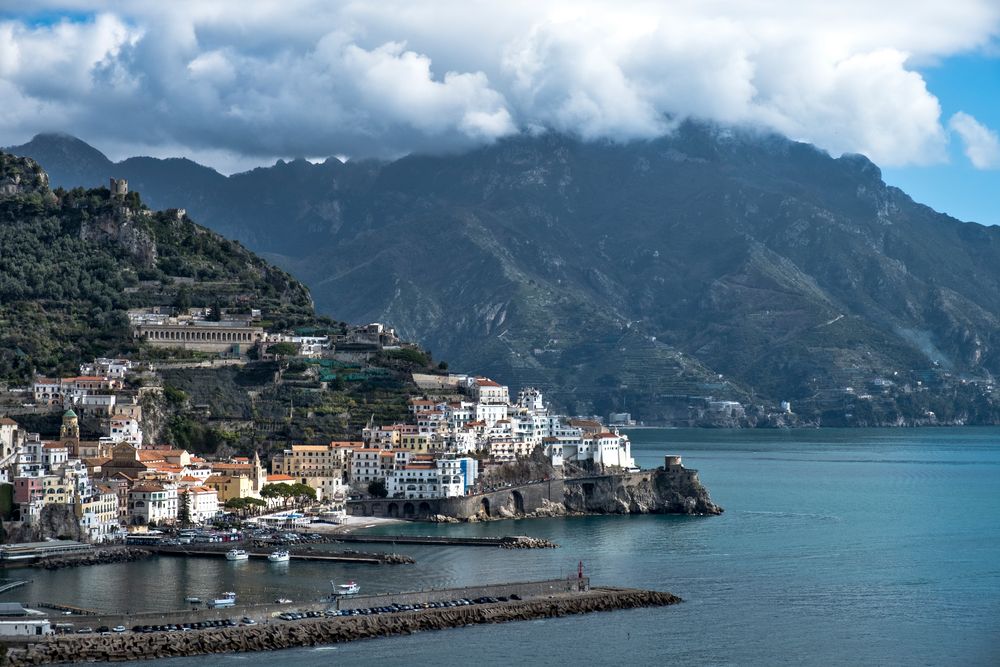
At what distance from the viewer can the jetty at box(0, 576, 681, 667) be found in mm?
63688

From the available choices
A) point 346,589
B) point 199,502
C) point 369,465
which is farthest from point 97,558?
point 369,465

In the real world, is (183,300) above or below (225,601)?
above

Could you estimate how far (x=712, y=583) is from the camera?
Answer: 84625 millimetres

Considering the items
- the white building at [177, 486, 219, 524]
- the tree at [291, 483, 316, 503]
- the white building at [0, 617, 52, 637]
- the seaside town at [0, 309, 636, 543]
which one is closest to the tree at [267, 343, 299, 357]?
the seaside town at [0, 309, 636, 543]

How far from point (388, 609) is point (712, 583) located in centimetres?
1915

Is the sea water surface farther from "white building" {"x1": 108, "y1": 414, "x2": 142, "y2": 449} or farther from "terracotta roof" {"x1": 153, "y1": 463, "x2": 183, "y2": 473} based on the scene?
"white building" {"x1": 108, "y1": 414, "x2": 142, "y2": 449}

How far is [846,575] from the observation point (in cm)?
8900

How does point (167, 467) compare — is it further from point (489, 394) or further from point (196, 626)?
point (196, 626)

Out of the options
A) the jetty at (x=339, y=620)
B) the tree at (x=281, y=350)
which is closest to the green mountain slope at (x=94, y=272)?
the tree at (x=281, y=350)

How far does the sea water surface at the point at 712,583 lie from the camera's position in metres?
67.8

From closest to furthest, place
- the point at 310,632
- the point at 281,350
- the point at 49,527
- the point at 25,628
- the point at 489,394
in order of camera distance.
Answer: the point at 25,628 → the point at 310,632 → the point at 49,527 → the point at 281,350 → the point at 489,394

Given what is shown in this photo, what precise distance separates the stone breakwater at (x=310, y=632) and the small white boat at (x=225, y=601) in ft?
13.5

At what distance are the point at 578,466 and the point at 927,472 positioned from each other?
175 feet

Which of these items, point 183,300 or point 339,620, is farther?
point 183,300
